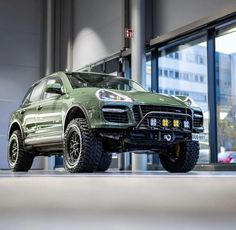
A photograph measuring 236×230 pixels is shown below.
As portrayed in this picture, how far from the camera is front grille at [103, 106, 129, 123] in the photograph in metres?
4.41

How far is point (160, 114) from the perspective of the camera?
4.57m

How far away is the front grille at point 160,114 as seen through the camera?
177 inches

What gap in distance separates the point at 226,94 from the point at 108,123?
498 centimetres

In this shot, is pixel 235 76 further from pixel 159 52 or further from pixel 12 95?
pixel 12 95

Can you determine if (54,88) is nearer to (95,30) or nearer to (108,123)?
(108,123)

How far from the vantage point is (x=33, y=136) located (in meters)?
5.66

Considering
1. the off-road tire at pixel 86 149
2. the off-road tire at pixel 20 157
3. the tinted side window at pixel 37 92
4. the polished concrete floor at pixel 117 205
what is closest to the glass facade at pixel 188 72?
the tinted side window at pixel 37 92

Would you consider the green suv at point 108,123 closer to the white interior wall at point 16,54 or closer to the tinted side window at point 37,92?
the tinted side window at point 37,92

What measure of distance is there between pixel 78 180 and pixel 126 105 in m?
3.32

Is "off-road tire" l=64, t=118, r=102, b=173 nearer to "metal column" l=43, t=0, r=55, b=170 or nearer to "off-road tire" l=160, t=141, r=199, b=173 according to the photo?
"off-road tire" l=160, t=141, r=199, b=173

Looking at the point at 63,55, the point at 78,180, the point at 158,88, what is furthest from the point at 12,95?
the point at 78,180

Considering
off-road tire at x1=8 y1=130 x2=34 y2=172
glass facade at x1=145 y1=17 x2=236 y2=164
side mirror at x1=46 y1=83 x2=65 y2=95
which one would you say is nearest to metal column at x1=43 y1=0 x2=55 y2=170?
glass facade at x1=145 y1=17 x2=236 y2=164

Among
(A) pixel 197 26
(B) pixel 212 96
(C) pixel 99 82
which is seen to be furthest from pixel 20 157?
(A) pixel 197 26

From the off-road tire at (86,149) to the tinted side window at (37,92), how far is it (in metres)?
1.60
